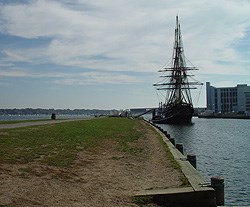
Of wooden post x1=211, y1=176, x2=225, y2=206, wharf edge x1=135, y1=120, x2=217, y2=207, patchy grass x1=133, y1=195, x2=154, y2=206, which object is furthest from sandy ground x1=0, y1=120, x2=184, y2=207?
wooden post x1=211, y1=176, x2=225, y2=206

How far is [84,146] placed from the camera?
2053cm

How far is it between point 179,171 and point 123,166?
251 cm

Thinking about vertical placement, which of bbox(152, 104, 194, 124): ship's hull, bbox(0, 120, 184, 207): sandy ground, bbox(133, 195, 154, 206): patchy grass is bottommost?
bbox(133, 195, 154, 206): patchy grass

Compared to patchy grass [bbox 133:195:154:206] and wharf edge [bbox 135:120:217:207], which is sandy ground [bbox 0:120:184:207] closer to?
patchy grass [bbox 133:195:154:206]

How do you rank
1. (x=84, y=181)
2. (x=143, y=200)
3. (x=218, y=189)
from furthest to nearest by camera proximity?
1. (x=84, y=181)
2. (x=218, y=189)
3. (x=143, y=200)

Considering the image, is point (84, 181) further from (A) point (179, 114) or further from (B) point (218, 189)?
(A) point (179, 114)

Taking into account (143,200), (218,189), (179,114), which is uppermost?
(179,114)

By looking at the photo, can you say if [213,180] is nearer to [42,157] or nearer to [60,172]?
[60,172]

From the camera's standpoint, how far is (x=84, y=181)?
11906mm

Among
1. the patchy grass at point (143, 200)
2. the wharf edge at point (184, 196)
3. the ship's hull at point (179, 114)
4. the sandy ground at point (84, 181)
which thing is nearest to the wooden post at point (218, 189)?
the wharf edge at point (184, 196)

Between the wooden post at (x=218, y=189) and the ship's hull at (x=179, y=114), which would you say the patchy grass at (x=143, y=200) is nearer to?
the wooden post at (x=218, y=189)

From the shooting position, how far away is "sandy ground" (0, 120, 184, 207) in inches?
371

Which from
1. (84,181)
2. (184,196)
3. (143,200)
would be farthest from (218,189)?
(84,181)

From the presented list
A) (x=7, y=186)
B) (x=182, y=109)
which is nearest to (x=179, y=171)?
(x=7, y=186)
